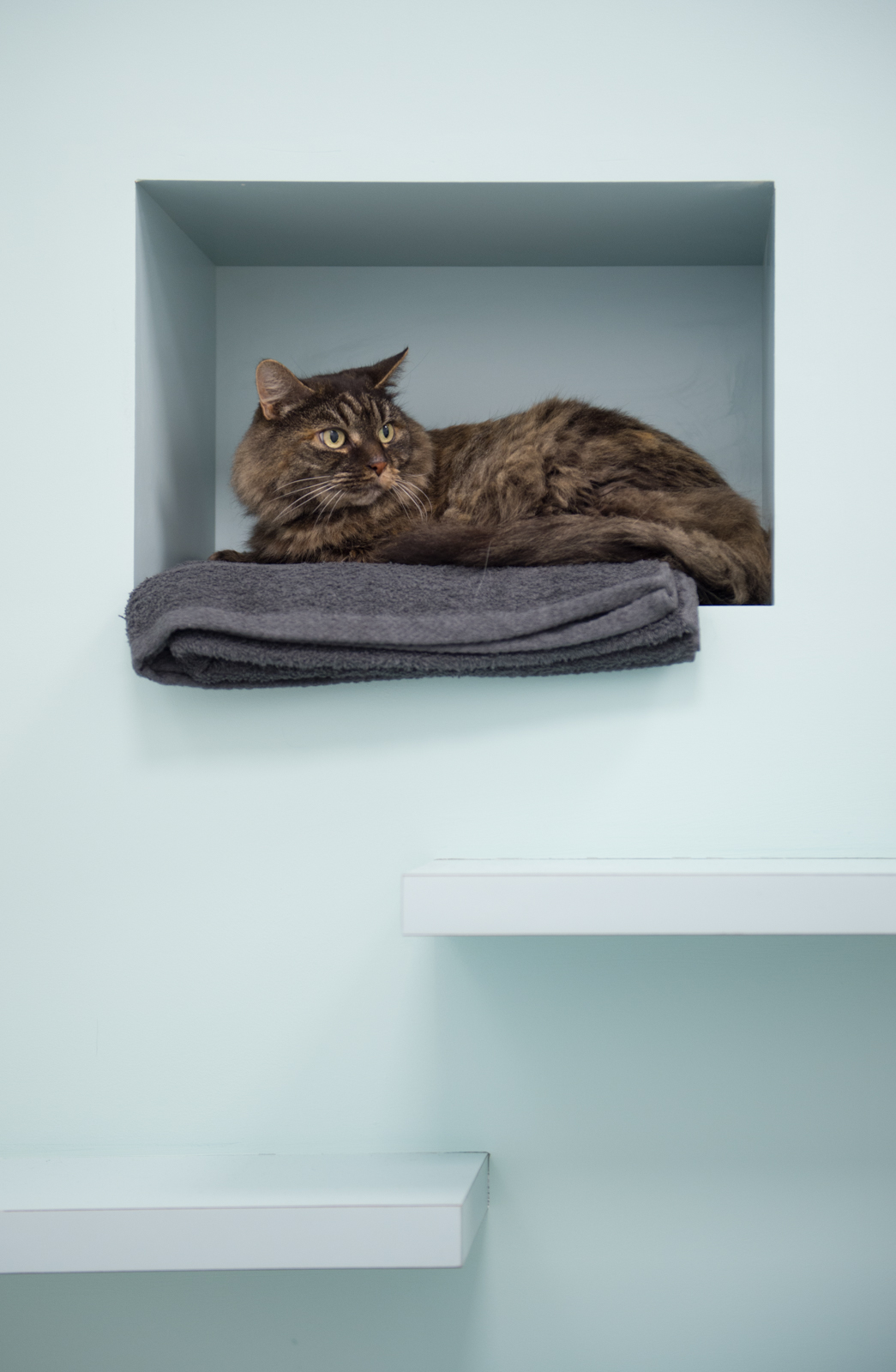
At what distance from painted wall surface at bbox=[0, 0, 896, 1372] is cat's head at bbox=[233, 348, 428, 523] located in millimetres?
164

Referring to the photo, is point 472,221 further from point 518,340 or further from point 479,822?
point 479,822

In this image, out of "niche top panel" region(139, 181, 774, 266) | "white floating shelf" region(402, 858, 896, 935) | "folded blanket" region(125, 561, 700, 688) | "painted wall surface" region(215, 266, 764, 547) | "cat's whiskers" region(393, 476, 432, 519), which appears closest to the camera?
"white floating shelf" region(402, 858, 896, 935)

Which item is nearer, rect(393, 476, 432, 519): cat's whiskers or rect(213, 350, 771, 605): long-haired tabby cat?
rect(213, 350, 771, 605): long-haired tabby cat

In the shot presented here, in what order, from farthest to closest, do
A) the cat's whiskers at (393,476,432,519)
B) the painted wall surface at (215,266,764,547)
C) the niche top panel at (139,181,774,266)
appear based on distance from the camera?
the painted wall surface at (215,266,764,547) → the cat's whiskers at (393,476,432,519) → the niche top panel at (139,181,774,266)

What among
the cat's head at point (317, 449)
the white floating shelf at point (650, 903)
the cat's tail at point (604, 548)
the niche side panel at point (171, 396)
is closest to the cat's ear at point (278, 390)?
the cat's head at point (317, 449)

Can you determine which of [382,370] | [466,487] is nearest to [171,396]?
[382,370]

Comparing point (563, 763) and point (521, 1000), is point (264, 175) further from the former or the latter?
point (521, 1000)

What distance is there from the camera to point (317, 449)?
3.18ft

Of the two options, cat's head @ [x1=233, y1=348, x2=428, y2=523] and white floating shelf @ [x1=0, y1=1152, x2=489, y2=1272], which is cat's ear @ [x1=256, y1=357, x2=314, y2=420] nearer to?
cat's head @ [x1=233, y1=348, x2=428, y2=523]

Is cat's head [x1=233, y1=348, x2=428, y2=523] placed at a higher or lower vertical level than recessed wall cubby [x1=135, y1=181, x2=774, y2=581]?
lower

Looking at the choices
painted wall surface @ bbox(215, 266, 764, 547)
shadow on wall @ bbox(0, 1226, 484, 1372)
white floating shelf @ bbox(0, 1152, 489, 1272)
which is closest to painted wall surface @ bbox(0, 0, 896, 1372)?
shadow on wall @ bbox(0, 1226, 484, 1372)

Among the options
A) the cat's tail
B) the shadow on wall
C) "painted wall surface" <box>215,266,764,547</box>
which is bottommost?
the shadow on wall

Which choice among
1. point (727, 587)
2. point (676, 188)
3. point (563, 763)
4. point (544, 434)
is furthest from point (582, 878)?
point (676, 188)

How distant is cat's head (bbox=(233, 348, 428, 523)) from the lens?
3.16 feet
